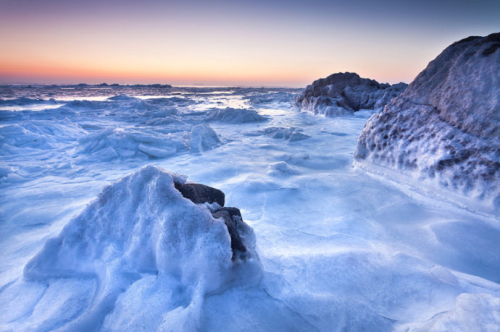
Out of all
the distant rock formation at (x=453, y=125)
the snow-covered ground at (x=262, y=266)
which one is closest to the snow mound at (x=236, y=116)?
the distant rock formation at (x=453, y=125)

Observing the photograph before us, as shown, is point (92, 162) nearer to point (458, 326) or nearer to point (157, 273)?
point (157, 273)

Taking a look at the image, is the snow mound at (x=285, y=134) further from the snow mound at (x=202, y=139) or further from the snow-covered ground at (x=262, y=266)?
the snow-covered ground at (x=262, y=266)

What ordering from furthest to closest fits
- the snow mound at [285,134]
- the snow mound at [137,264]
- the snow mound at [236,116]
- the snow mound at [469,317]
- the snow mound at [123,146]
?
the snow mound at [236,116] → the snow mound at [285,134] → the snow mound at [123,146] → the snow mound at [137,264] → the snow mound at [469,317]

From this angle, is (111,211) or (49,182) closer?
(111,211)

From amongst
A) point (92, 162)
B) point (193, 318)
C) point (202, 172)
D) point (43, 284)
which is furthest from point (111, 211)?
point (92, 162)

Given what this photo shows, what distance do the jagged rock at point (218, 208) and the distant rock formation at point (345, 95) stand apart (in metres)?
9.87

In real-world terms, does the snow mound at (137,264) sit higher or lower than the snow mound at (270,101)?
lower

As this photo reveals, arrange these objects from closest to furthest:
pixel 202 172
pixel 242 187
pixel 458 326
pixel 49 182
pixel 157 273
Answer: pixel 458 326, pixel 157 273, pixel 242 187, pixel 49 182, pixel 202 172

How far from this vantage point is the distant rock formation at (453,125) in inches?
80.4

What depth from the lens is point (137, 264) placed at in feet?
3.85

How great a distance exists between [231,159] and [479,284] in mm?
3142

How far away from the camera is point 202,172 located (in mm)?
3252

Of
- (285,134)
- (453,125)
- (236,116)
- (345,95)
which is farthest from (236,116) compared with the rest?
(345,95)

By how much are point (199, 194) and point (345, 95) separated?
13.7 metres
